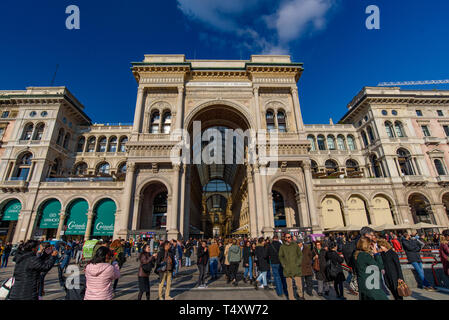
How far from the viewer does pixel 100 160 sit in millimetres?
34875

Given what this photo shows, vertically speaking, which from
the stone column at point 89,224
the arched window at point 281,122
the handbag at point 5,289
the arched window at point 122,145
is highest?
the arched window at point 122,145

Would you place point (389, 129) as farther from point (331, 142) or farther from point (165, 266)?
point (165, 266)

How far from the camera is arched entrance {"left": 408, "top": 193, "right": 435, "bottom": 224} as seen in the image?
28.9 meters

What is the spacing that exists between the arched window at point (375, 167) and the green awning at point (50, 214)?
45150 mm

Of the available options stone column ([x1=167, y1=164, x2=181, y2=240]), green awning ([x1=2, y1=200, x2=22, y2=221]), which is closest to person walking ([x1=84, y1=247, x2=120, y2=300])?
stone column ([x1=167, y1=164, x2=181, y2=240])

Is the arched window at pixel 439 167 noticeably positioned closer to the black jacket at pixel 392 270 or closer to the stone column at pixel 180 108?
the stone column at pixel 180 108

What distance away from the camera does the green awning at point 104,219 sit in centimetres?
2630

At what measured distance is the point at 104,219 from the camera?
2698 cm

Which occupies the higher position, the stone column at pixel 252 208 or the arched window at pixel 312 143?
the arched window at pixel 312 143

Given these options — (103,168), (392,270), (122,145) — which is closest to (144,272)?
(392,270)

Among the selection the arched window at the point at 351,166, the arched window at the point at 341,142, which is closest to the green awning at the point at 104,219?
the arched window at the point at 351,166

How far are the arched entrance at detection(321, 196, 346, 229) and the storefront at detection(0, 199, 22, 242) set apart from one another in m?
38.9

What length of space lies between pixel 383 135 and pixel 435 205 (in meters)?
11.1

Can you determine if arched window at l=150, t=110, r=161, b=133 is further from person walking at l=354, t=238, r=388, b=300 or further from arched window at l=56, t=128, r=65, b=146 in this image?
person walking at l=354, t=238, r=388, b=300
